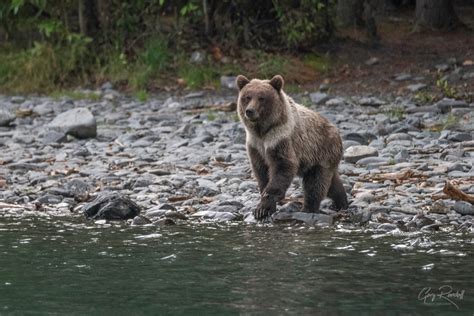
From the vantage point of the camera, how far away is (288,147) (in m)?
7.60

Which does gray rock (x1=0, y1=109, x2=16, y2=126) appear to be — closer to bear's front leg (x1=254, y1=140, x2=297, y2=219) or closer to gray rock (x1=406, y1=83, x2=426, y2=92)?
gray rock (x1=406, y1=83, x2=426, y2=92)

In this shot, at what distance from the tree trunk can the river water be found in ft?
39.8

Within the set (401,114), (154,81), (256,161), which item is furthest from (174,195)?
(154,81)

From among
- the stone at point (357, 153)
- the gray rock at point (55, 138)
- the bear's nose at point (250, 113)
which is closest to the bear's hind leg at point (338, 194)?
the bear's nose at point (250, 113)

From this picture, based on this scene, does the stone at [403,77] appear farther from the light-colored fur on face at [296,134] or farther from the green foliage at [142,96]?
the light-colored fur on face at [296,134]

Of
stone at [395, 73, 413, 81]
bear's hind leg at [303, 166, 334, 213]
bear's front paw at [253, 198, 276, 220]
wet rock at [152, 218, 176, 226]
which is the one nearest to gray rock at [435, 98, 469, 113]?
stone at [395, 73, 413, 81]

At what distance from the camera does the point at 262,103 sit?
768 centimetres

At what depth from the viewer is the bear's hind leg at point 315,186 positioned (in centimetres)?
764

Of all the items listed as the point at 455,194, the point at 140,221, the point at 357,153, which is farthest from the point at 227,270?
the point at 357,153

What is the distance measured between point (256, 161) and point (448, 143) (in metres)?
3.18

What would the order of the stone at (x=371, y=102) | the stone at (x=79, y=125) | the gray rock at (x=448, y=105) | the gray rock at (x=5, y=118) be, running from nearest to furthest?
the stone at (x=79, y=125), the gray rock at (x=448, y=105), the gray rock at (x=5, y=118), the stone at (x=371, y=102)

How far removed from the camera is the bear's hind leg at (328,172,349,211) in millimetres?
7879

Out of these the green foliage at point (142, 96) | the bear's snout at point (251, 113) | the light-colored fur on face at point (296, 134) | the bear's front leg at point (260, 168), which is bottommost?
the green foliage at point (142, 96)

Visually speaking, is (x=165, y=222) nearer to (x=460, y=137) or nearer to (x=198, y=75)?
(x=460, y=137)
